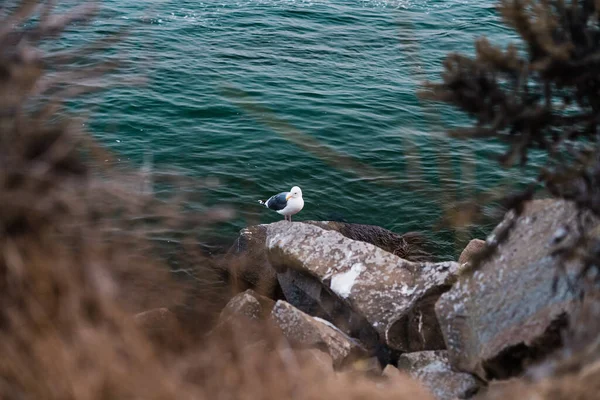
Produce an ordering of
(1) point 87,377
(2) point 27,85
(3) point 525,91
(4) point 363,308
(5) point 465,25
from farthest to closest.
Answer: (5) point 465,25
(4) point 363,308
(3) point 525,91
(2) point 27,85
(1) point 87,377

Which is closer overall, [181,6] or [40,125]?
[40,125]

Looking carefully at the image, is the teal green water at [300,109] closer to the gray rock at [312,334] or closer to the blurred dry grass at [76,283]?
the gray rock at [312,334]

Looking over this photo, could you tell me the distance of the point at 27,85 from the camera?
3.68 metres

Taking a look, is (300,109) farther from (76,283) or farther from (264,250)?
(76,283)

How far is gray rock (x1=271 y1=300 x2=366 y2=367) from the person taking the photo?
5539 mm

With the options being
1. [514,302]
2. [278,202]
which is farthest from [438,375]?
[278,202]

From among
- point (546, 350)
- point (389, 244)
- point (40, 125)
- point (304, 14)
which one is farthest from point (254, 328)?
point (304, 14)

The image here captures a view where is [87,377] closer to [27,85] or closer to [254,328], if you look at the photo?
[27,85]

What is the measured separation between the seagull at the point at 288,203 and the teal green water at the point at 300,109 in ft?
1.51

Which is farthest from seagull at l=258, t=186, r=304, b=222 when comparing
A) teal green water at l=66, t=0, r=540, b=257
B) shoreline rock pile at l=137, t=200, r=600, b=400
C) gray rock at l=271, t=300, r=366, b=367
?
gray rock at l=271, t=300, r=366, b=367

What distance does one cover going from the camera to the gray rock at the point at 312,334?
554 cm

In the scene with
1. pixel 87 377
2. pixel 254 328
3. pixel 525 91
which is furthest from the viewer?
pixel 254 328

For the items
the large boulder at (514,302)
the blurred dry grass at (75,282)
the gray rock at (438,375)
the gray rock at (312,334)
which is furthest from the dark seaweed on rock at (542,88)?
the gray rock at (312,334)

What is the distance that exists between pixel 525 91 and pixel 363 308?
96.8 inches
